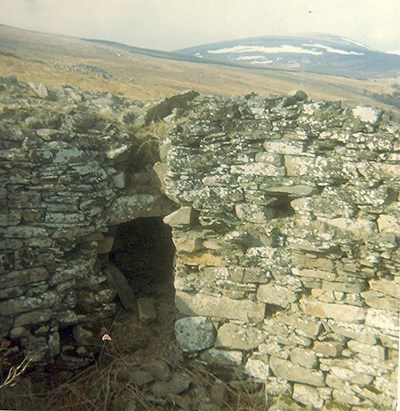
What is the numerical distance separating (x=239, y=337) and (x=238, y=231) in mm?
915

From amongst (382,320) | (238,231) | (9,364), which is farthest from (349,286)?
(9,364)

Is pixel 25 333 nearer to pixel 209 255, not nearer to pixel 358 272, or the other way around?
pixel 209 255

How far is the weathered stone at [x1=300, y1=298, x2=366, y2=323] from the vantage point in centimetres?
360

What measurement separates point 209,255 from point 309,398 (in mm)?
1433

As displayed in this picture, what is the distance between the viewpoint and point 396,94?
4.82 meters

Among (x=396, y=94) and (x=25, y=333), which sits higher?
(x=396, y=94)

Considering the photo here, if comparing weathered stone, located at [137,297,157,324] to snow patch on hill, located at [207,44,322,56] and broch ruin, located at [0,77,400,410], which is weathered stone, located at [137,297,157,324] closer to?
broch ruin, located at [0,77,400,410]

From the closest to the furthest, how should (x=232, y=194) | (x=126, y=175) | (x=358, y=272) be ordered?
(x=358, y=272), (x=232, y=194), (x=126, y=175)

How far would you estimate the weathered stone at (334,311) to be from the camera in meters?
3.60

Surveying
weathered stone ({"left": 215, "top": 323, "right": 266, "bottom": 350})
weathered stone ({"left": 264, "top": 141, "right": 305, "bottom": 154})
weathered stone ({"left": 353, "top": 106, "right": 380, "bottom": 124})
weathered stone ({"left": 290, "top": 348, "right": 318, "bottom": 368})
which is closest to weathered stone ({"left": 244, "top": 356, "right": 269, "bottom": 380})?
weathered stone ({"left": 215, "top": 323, "right": 266, "bottom": 350})

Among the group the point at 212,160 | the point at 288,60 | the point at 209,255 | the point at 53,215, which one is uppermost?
the point at 288,60

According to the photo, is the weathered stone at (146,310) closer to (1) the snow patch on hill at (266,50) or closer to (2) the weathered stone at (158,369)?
(2) the weathered stone at (158,369)

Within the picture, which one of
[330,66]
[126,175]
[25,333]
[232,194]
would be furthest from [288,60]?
[25,333]

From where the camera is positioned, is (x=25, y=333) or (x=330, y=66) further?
(x=330, y=66)
